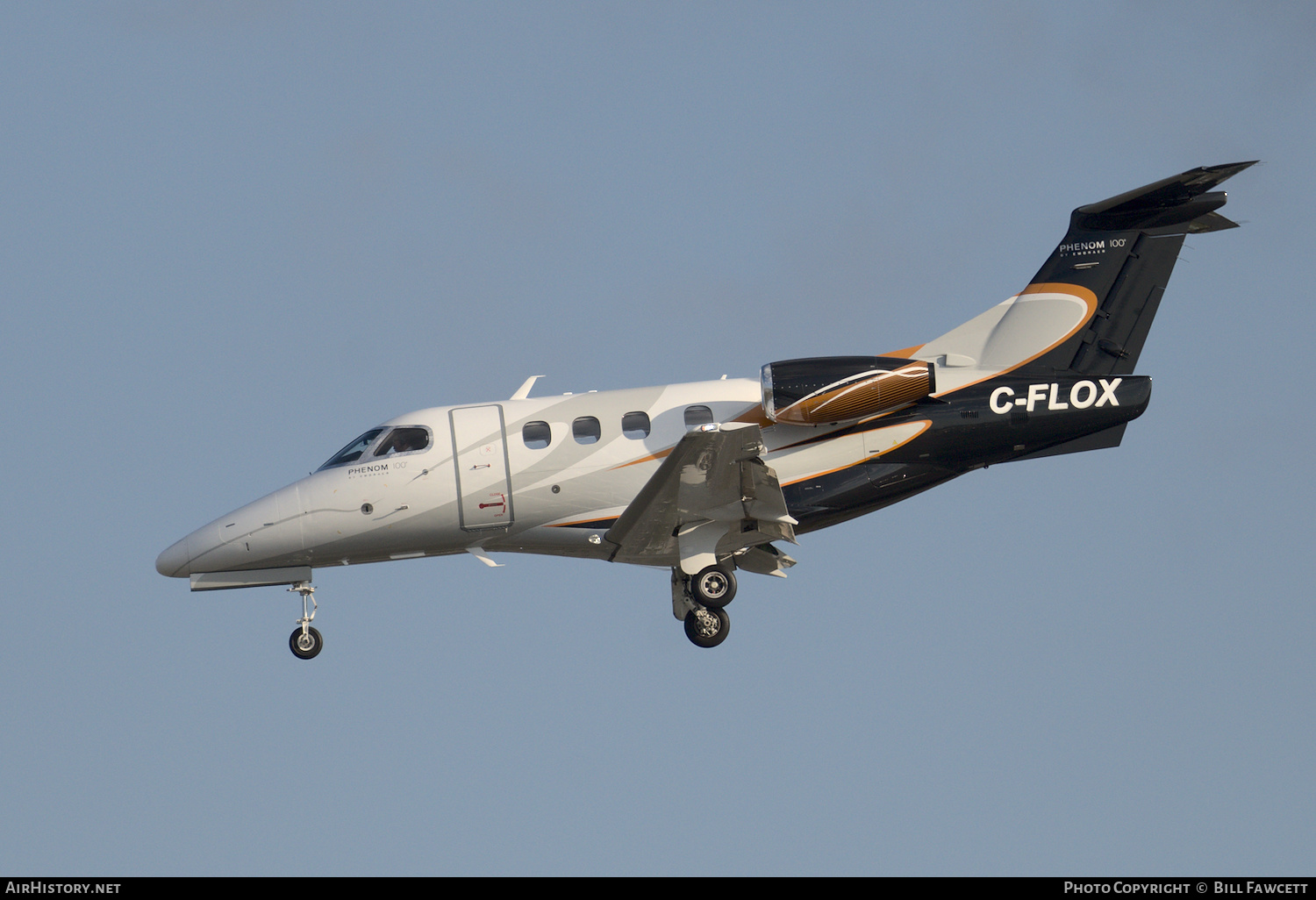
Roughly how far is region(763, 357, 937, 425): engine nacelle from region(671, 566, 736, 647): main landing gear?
8.44ft

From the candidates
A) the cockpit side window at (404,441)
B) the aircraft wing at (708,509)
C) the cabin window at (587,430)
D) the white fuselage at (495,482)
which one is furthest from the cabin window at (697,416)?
the cockpit side window at (404,441)

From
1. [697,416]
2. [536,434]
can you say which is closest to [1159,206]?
[697,416]

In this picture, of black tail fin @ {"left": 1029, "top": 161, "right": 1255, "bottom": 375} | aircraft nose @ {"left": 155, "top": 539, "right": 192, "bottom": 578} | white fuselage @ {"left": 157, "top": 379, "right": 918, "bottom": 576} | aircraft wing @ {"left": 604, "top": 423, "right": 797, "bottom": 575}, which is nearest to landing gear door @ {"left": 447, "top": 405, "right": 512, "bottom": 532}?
white fuselage @ {"left": 157, "top": 379, "right": 918, "bottom": 576}

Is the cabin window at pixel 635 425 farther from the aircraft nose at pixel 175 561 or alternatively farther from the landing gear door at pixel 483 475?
the aircraft nose at pixel 175 561

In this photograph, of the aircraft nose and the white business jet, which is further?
the aircraft nose

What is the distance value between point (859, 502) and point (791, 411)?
1.92 metres

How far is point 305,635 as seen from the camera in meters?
20.5

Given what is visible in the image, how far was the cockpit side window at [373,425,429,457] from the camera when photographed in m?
20.1

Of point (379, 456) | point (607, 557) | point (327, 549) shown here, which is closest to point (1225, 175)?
point (607, 557)

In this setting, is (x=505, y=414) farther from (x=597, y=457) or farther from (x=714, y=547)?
(x=714, y=547)

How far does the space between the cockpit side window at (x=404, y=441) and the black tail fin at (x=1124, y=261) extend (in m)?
9.67

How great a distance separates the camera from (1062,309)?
2072 cm

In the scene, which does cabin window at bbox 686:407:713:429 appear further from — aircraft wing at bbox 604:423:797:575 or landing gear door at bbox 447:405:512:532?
landing gear door at bbox 447:405:512:532
